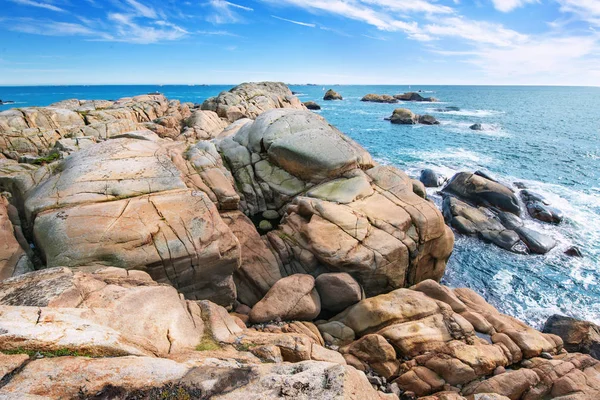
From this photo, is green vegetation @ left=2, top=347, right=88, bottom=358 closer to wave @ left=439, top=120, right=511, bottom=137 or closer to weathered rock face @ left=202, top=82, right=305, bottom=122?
weathered rock face @ left=202, top=82, right=305, bottom=122

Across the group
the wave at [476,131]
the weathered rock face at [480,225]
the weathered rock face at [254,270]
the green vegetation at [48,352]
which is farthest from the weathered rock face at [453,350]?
the wave at [476,131]

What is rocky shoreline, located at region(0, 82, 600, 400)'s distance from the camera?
227 inches

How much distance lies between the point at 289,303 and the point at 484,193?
23.2 metres

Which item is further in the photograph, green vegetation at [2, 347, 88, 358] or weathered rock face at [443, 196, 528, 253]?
weathered rock face at [443, 196, 528, 253]

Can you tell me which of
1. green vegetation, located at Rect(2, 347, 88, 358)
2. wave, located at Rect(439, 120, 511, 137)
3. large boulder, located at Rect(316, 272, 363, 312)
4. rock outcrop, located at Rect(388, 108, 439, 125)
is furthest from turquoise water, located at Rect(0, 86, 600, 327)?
green vegetation, located at Rect(2, 347, 88, 358)

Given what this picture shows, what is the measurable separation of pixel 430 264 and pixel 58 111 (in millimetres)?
34897

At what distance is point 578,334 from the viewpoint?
1515cm

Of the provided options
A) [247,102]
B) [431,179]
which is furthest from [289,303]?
[247,102]

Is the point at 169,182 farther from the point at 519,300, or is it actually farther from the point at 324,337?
the point at 519,300

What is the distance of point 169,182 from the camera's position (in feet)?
48.8

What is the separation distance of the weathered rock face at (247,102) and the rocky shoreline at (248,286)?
64.5 ft

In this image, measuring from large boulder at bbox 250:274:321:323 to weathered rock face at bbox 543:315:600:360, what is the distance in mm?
11843

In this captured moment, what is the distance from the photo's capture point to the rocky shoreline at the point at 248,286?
5754 mm

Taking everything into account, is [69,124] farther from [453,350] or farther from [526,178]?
[526,178]
